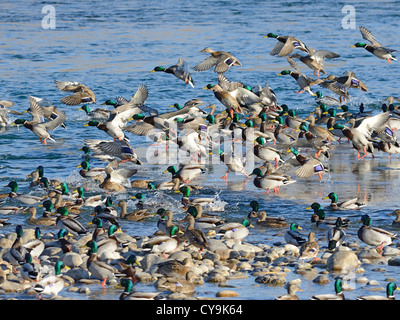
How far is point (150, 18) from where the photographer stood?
42.0m

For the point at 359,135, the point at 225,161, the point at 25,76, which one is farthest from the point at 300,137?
the point at 25,76

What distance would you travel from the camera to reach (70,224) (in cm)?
1258

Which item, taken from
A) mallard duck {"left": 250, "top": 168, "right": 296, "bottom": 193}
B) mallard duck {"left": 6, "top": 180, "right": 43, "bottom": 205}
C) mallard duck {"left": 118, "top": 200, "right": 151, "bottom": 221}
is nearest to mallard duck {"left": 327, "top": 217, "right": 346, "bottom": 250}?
mallard duck {"left": 250, "top": 168, "right": 296, "bottom": 193}

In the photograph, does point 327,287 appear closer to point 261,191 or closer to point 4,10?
point 261,191

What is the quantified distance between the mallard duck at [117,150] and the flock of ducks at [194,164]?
2cm

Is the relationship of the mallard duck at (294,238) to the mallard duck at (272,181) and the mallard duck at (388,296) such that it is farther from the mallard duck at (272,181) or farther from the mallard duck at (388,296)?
the mallard duck at (272,181)

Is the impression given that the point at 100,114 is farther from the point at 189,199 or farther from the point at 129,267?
the point at 129,267

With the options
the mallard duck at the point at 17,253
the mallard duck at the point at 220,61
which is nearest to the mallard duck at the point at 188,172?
the mallard duck at the point at 17,253

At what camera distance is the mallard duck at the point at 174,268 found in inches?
413

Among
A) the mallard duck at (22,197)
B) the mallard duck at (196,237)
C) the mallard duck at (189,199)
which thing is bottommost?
the mallard duck at (22,197)

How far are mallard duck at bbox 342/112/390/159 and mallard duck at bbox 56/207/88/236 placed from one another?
684 cm

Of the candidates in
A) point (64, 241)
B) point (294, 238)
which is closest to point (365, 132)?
point (294, 238)

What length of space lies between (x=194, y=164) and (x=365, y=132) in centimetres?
386

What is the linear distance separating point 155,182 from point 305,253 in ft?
17.7
